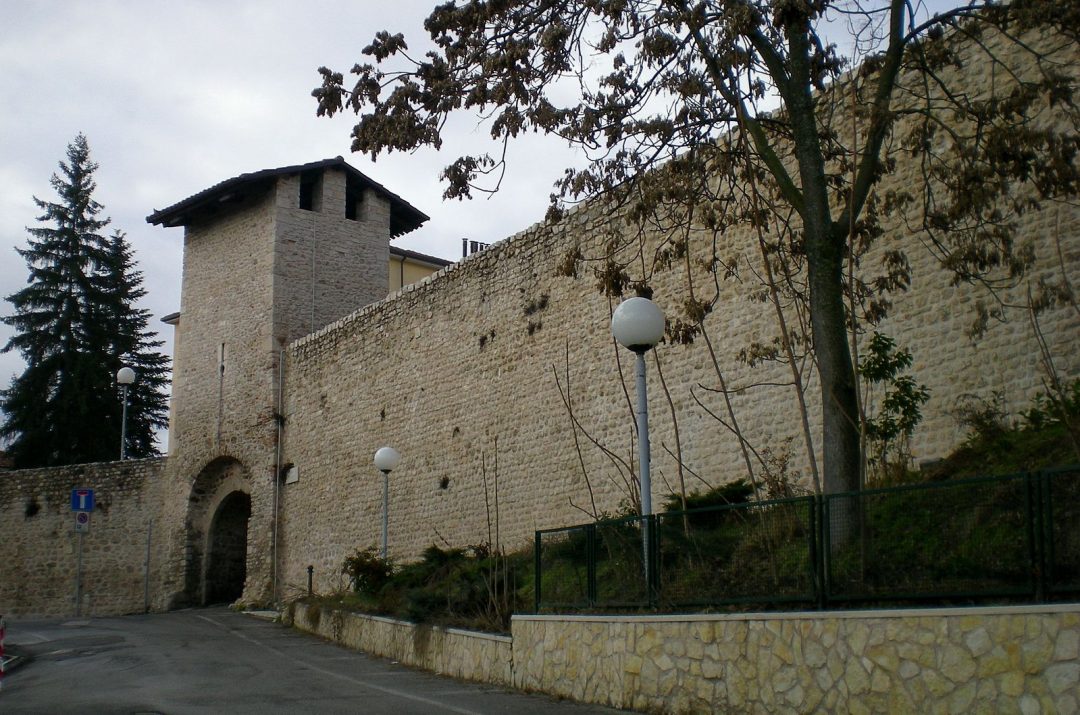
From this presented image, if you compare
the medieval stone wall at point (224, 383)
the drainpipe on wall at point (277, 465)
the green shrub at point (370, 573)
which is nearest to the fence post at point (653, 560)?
the green shrub at point (370, 573)

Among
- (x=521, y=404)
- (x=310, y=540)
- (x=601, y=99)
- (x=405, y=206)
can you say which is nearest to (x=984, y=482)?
(x=601, y=99)

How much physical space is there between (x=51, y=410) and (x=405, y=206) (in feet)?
50.7

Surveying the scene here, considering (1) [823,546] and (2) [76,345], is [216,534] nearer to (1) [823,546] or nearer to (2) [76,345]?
(2) [76,345]

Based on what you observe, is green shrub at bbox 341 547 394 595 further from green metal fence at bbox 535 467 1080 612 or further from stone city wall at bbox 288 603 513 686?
green metal fence at bbox 535 467 1080 612

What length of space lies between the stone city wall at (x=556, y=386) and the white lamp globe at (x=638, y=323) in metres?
1.53

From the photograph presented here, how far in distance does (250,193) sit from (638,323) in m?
20.8

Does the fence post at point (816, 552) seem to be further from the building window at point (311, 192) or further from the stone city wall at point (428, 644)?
the building window at point (311, 192)

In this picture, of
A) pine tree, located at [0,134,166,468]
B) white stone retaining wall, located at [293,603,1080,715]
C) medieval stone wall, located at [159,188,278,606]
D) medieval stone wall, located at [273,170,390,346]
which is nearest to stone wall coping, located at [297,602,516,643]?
white stone retaining wall, located at [293,603,1080,715]

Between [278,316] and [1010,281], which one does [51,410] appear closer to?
[278,316]

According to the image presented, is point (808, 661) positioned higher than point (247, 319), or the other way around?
point (247, 319)

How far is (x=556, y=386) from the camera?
17.1 m

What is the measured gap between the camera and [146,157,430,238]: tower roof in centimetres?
2698

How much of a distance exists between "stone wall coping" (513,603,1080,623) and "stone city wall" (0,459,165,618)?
22.0m

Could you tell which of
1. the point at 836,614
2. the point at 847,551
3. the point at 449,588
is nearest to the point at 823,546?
the point at 847,551
